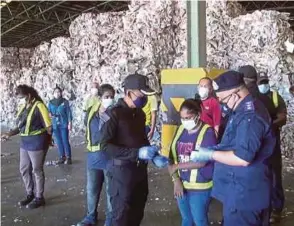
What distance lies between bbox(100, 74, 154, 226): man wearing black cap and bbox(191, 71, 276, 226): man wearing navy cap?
66 centimetres

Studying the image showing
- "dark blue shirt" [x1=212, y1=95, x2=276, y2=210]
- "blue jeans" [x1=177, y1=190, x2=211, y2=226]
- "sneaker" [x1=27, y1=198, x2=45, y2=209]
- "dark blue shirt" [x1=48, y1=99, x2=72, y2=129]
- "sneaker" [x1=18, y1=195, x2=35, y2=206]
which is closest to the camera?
"dark blue shirt" [x1=212, y1=95, x2=276, y2=210]

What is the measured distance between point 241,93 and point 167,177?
4.54m

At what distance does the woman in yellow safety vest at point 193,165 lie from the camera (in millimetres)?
3203

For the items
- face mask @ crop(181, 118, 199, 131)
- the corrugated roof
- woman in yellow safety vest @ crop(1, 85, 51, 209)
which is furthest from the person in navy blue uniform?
the corrugated roof

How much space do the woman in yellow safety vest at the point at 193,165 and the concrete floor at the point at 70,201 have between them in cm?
150

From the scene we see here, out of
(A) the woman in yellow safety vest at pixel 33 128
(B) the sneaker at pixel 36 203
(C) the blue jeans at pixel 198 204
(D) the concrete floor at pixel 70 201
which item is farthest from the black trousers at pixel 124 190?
(B) the sneaker at pixel 36 203

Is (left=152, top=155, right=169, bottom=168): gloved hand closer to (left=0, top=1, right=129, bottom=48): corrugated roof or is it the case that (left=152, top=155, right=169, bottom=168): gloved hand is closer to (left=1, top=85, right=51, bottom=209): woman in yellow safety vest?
(left=1, top=85, right=51, bottom=209): woman in yellow safety vest

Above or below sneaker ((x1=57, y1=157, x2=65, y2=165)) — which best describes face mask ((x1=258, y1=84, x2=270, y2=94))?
above

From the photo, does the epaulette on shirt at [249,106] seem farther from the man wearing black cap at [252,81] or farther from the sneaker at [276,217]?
the sneaker at [276,217]

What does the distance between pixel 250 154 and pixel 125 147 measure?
105 centimetres

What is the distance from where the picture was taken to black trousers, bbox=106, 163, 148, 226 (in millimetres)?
3188

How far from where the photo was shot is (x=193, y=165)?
3.18 meters

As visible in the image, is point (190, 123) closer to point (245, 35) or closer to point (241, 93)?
point (241, 93)

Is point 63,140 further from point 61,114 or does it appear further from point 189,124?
point 189,124
